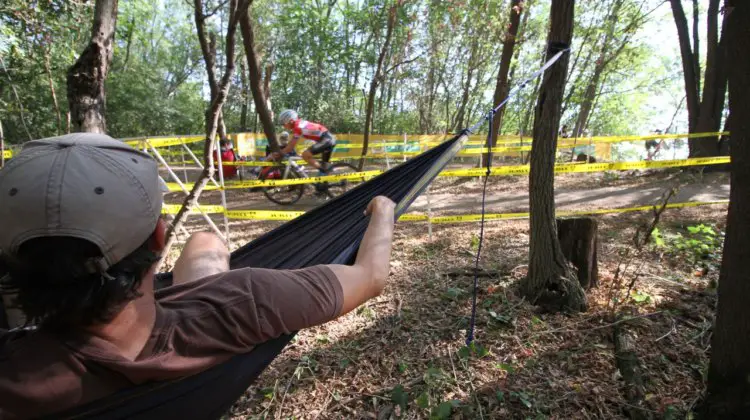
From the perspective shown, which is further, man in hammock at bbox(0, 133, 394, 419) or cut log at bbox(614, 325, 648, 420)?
cut log at bbox(614, 325, 648, 420)

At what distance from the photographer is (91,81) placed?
227cm

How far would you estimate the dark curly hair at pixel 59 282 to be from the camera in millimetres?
594

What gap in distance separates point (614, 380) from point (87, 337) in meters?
2.11

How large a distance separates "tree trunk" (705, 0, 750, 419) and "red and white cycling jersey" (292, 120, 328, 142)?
195 inches

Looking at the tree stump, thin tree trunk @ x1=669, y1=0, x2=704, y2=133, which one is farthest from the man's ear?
thin tree trunk @ x1=669, y1=0, x2=704, y2=133

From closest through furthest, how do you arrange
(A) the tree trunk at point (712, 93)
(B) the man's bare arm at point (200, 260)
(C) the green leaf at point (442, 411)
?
(B) the man's bare arm at point (200, 260)
(C) the green leaf at point (442, 411)
(A) the tree trunk at point (712, 93)

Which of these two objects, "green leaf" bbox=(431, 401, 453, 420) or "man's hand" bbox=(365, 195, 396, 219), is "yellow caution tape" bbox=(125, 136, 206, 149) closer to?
"man's hand" bbox=(365, 195, 396, 219)

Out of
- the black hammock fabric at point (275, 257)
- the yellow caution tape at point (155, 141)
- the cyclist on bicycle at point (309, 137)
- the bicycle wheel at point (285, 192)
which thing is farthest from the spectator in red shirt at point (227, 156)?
the black hammock fabric at point (275, 257)

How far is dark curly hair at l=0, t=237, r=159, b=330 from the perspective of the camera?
59 cm

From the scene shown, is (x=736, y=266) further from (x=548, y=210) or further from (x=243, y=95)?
(x=243, y=95)

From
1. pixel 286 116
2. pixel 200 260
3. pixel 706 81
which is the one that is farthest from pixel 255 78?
pixel 706 81

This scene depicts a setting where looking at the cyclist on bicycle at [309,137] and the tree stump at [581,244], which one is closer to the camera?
the tree stump at [581,244]

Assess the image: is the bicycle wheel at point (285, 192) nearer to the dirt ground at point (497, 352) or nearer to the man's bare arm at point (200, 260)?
the dirt ground at point (497, 352)

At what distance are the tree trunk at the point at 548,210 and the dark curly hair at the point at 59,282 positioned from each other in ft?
7.41
